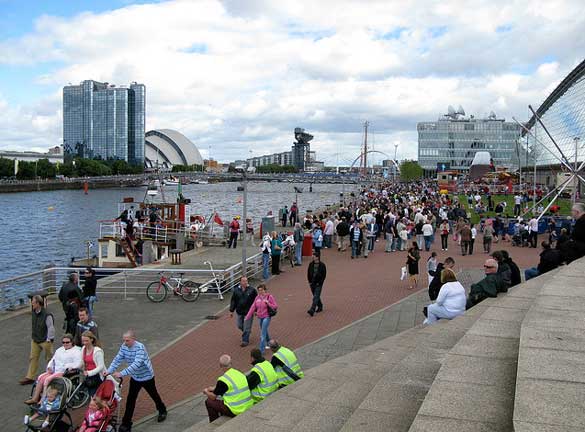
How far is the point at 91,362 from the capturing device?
8.70 meters

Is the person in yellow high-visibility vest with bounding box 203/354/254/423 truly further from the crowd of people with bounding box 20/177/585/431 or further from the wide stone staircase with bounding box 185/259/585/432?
the wide stone staircase with bounding box 185/259/585/432

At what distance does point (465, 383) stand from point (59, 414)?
5288 mm

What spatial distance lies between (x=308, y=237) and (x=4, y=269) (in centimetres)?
2089

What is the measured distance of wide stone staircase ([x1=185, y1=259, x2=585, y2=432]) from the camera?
4730 millimetres

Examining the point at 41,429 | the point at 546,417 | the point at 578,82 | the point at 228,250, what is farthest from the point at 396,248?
the point at 578,82

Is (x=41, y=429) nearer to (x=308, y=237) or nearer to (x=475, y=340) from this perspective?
(x=475, y=340)

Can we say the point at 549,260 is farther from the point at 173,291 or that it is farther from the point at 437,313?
the point at 173,291

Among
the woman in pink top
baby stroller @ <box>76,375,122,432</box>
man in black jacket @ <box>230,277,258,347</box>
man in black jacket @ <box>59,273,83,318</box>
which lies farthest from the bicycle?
baby stroller @ <box>76,375,122,432</box>

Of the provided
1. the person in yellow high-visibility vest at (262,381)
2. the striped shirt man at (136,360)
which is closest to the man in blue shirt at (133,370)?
the striped shirt man at (136,360)

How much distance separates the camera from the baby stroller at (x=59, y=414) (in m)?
7.79

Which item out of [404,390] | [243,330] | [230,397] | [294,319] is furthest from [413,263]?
[404,390]

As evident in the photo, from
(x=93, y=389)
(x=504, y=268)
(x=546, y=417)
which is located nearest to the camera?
(x=546, y=417)

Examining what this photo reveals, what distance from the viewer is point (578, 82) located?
102m

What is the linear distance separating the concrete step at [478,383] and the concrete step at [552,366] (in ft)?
0.88
